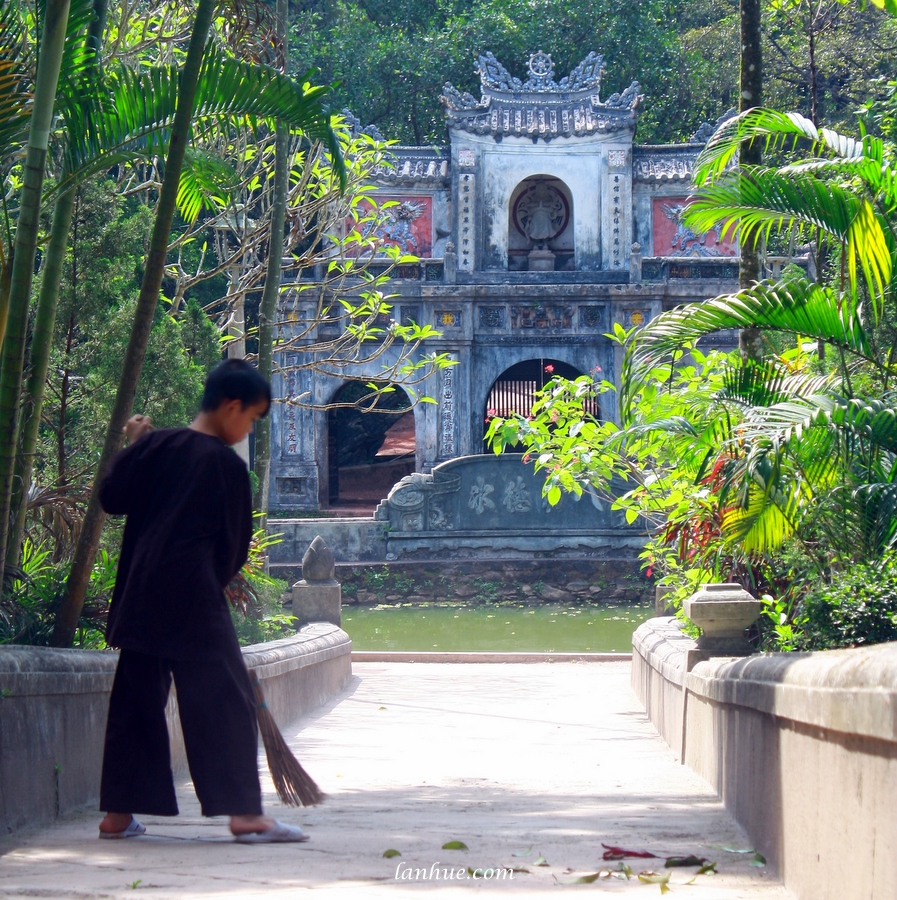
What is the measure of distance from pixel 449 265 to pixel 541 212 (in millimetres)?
2700

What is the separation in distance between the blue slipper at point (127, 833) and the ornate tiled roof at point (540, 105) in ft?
60.2

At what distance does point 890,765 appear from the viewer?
2.19 metres

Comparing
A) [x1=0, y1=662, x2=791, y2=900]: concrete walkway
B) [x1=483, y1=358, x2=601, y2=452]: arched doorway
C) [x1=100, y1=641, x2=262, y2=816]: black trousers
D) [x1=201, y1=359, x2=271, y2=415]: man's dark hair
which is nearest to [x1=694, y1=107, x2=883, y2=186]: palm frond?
[x1=0, y1=662, x2=791, y2=900]: concrete walkway

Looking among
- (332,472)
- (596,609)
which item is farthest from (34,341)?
(332,472)

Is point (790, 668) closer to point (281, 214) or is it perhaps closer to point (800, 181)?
point (800, 181)

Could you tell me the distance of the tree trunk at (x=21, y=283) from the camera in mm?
3971

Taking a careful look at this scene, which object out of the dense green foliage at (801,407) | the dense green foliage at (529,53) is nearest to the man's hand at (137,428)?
the dense green foliage at (801,407)

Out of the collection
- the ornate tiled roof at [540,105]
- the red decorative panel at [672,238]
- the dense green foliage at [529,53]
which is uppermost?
the dense green foliage at [529,53]

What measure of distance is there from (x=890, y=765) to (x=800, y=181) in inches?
152

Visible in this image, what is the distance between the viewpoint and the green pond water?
1353 centimetres

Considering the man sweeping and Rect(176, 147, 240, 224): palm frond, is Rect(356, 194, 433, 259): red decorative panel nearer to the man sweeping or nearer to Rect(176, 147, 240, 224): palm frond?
Rect(176, 147, 240, 224): palm frond

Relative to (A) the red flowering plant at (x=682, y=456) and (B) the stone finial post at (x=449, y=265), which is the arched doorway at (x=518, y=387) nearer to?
(B) the stone finial post at (x=449, y=265)

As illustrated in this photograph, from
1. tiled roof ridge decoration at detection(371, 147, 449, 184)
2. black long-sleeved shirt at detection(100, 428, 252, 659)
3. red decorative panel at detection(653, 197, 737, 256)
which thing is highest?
tiled roof ridge decoration at detection(371, 147, 449, 184)

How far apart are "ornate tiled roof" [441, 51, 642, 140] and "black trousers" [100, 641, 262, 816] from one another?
1823 centimetres
